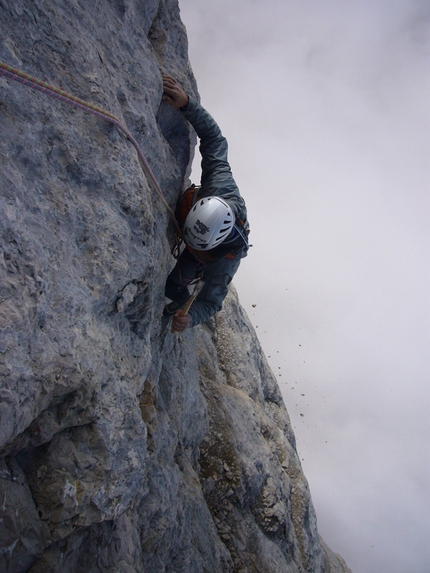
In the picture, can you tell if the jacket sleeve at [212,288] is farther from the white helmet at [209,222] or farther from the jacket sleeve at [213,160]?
the jacket sleeve at [213,160]

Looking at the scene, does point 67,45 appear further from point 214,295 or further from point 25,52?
point 214,295

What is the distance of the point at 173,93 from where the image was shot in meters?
5.32

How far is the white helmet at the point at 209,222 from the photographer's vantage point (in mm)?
4828

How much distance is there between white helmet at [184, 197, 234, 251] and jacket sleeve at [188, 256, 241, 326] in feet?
1.75

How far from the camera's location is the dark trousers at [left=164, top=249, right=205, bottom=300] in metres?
5.93

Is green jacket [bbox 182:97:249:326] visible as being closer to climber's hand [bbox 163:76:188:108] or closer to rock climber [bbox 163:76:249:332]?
rock climber [bbox 163:76:249:332]

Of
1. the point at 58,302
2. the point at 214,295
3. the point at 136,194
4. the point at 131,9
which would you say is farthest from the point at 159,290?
the point at 131,9

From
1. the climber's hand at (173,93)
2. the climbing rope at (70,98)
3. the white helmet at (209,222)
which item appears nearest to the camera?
the climbing rope at (70,98)

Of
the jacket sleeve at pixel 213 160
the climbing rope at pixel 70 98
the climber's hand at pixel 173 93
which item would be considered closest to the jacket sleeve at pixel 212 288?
the jacket sleeve at pixel 213 160

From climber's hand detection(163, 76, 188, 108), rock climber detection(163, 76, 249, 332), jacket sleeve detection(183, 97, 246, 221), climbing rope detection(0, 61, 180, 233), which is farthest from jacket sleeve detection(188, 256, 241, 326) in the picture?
climber's hand detection(163, 76, 188, 108)

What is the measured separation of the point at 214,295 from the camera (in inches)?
221

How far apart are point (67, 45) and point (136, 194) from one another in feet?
4.96

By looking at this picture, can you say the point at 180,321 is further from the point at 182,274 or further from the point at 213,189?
the point at 213,189

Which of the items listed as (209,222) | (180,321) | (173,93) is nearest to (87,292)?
(209,222)
